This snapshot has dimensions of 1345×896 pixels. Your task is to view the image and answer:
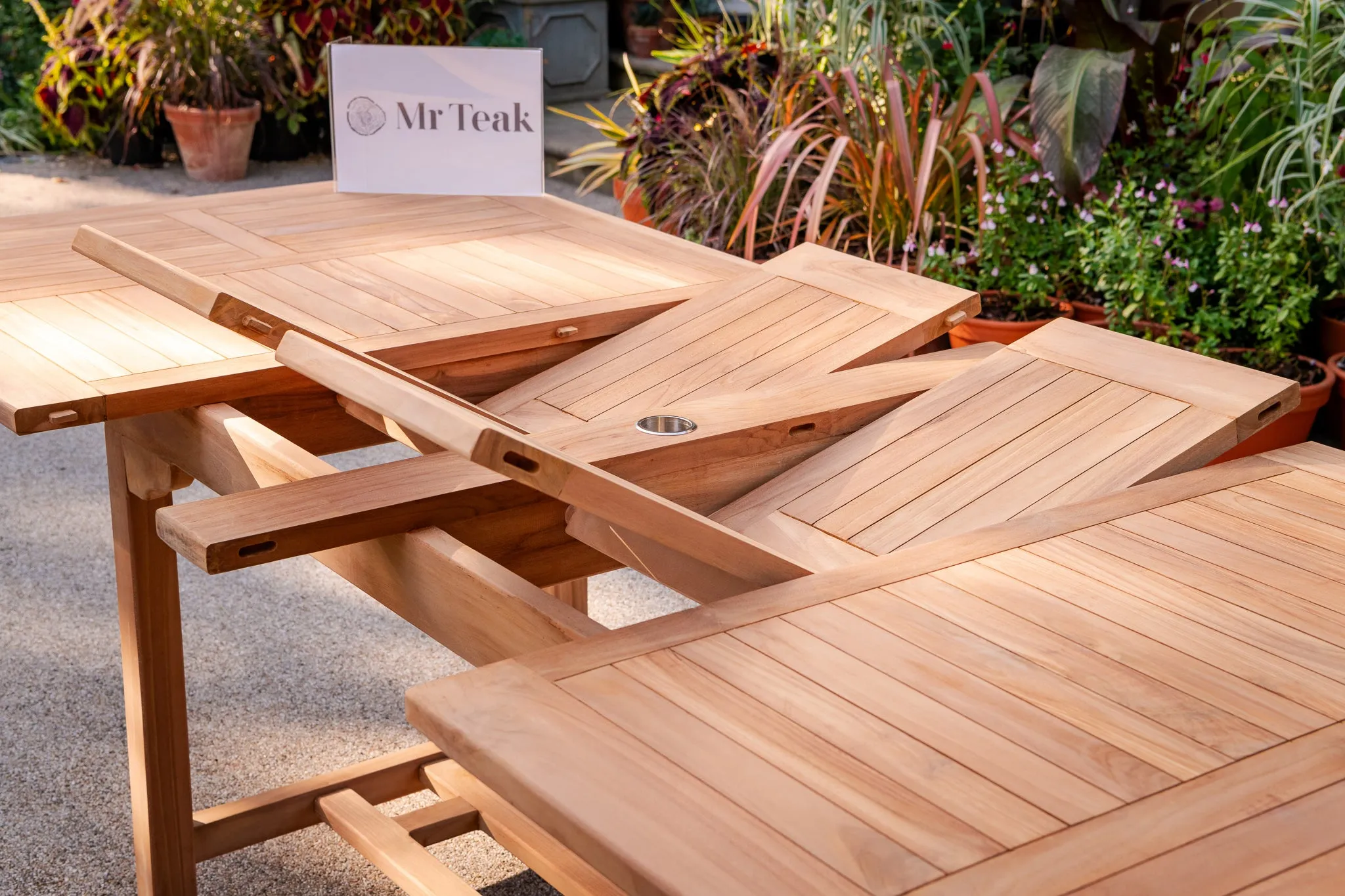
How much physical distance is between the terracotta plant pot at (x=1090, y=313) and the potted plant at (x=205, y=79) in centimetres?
391

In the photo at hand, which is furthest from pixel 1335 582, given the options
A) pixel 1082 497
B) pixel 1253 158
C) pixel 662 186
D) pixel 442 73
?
pixel 662 186

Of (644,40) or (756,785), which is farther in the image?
(644,40)

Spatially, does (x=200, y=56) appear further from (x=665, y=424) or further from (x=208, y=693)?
(x=665, y=424)

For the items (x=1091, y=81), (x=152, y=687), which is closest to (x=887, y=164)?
(x=1091, y=81)

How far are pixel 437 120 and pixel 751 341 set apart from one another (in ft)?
2.67

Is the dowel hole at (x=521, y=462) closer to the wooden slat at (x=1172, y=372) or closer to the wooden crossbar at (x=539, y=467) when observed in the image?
the wooden crossbar at (x=539, y=467)

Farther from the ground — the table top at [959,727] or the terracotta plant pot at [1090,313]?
the table top at [959,727]

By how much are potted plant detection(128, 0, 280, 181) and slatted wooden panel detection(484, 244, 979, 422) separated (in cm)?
450

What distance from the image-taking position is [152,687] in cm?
183

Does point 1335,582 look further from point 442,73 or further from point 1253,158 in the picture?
point 1253,158

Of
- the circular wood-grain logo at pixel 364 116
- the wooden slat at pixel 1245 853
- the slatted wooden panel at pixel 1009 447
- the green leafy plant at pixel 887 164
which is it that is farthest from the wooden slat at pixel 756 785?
the green leafy plant at pixel 887 164

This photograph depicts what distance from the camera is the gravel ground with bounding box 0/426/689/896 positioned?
2104 millimetres

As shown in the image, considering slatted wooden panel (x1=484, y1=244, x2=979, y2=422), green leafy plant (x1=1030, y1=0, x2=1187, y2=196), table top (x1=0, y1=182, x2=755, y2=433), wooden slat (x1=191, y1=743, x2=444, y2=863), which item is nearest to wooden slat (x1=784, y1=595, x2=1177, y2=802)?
slatted wooden panel (x1=484, y1=244, x2=979, y2=422)

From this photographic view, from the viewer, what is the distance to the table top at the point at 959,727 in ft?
2.77
